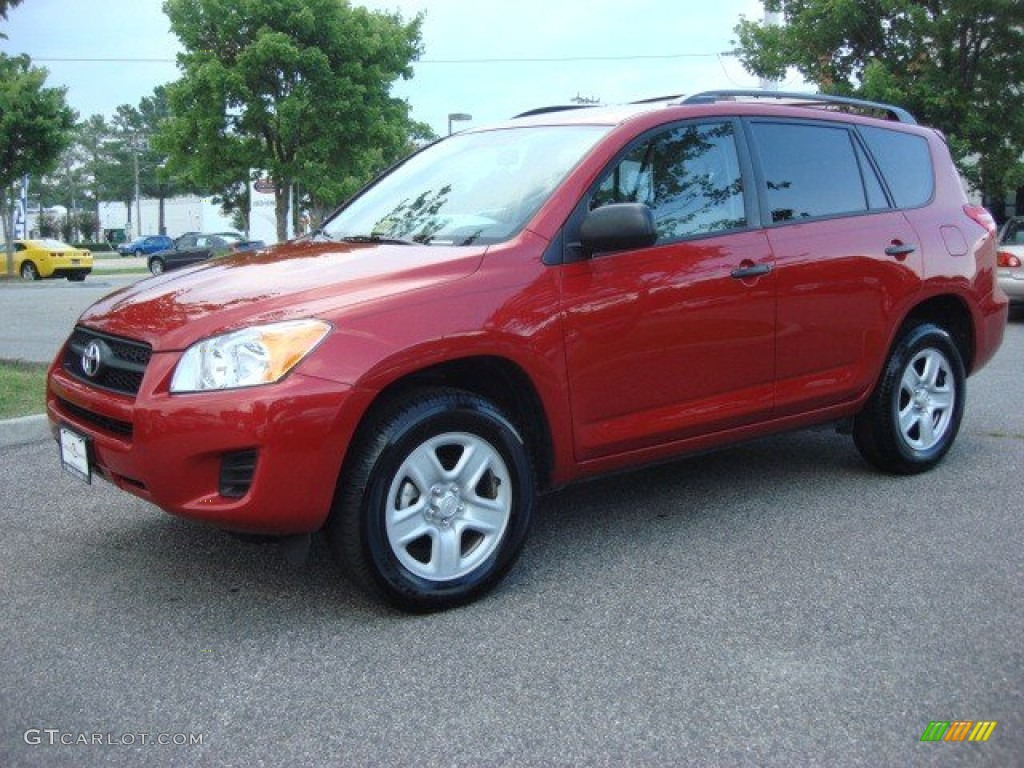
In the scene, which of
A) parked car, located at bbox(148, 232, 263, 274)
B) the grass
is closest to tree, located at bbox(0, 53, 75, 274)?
parked car, located at bbox(148, 232, 263, 274)

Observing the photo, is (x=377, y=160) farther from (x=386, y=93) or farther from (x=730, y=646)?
→ (x=730, y=646)

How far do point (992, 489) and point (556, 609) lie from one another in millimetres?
2510

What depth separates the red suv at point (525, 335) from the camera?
3.24 metres

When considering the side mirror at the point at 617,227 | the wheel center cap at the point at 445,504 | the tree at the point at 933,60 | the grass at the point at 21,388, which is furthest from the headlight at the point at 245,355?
the tree at the point at 933,60

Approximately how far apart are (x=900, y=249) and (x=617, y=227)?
186 cm

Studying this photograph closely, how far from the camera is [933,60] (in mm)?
19797

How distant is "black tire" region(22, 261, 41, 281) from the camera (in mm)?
31844

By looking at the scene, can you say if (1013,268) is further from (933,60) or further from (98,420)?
(98,420)

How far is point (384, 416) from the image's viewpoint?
3.37m

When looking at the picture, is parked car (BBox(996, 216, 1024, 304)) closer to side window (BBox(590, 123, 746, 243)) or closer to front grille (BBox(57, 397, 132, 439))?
side window (BBox(590, 123, 746, 243))

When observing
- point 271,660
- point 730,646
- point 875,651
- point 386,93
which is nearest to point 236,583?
point 271,660

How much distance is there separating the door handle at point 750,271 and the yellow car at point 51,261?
3073cm

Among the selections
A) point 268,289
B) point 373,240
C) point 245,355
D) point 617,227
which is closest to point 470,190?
point 373,240

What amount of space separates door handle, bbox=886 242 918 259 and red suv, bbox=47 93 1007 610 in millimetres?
13
